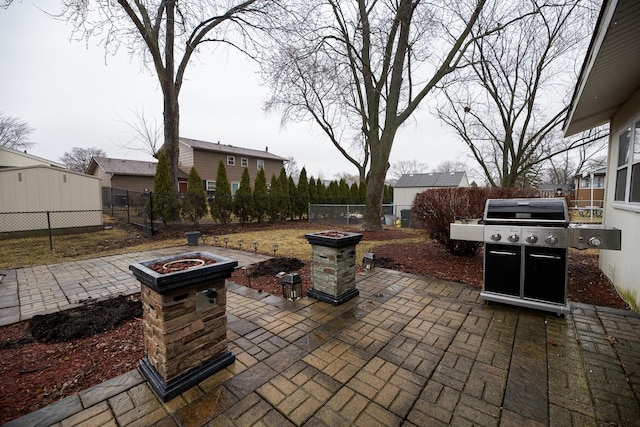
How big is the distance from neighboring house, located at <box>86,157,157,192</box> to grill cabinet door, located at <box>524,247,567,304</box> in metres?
24.4

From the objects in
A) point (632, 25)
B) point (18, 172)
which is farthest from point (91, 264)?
point (632, 25)

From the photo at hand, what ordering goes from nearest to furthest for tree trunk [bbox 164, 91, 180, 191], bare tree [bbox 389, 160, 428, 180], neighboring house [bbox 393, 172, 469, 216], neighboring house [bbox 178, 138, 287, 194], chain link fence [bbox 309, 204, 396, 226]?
tree trunk [bbox 164, 91, 180, 191]
chain link fence [bbox 309, 204, 396, 226]
neighboring house [bbox 178, 138, 287, 194]
neighboring house [bbox 393, 172, 469, 216]
bare tree [bbox 389, 160, 428, 180]

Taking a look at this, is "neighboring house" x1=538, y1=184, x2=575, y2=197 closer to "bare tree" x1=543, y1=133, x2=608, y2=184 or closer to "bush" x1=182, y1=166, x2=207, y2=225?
"bare tree" x1=543, y1=133, x2=608, y2=184

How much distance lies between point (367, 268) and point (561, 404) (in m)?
3.25

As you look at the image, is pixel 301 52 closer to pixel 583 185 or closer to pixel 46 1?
pixel 46 1

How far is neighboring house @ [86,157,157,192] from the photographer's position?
69.9 feet

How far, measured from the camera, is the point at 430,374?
6.80 ft

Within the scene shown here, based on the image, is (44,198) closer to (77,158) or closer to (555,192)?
(555,192)

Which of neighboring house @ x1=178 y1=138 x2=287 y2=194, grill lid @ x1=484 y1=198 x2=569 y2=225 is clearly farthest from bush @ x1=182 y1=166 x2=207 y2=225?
grill lid @ x1=484 y1=198 x2=569 y2=225

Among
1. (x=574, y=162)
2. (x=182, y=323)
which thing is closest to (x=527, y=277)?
(x=182, y=323)

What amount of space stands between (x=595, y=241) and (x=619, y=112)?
12.1 ft

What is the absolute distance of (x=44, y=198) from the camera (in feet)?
31.2

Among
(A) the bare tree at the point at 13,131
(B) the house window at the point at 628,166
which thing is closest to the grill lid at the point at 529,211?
(B) the house window at the point at 628,166

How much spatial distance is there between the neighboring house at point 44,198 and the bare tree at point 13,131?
24613mm
